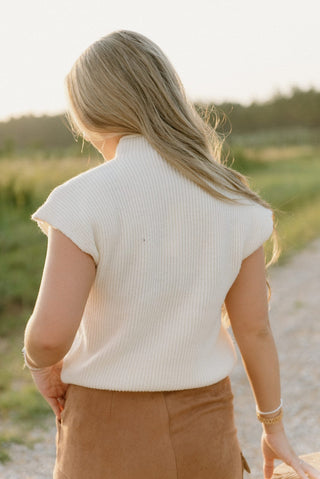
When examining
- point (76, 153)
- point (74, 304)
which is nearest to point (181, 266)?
point (74, 304)

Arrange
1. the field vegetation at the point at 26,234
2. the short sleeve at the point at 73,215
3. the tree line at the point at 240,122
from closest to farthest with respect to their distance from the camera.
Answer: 1. the short sleeve at the point at 73,215
2. the field vegetation at the point at 26,234
3. the tree line at the point at 240,122

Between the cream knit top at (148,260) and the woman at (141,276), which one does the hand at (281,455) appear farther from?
the cream knit top at (148,260)

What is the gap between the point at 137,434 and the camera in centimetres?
138

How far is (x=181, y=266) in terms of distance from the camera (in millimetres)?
1360

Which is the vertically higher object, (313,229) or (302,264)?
(302,264)

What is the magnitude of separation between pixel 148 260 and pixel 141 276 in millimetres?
39

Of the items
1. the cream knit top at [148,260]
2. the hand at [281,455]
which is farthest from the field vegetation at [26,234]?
the hand at [281,455]

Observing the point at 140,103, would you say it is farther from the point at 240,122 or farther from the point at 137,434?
the point at 240,122

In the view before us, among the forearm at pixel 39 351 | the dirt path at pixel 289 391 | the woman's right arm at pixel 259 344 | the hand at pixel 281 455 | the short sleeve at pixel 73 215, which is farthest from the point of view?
the dirt path at pixel 289 391

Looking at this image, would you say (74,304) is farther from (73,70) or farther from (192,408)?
(73,70)

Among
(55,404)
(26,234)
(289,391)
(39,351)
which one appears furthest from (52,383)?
(26,234)

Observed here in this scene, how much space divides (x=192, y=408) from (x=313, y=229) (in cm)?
1008

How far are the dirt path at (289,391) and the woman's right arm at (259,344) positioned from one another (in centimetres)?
155

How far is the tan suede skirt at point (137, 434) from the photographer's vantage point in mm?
1388
